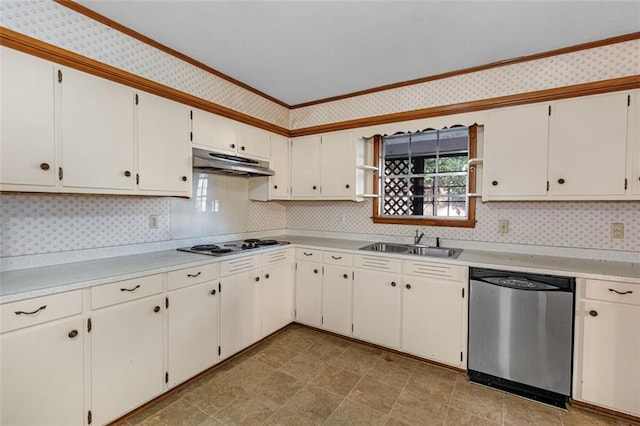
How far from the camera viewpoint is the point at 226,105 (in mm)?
2861

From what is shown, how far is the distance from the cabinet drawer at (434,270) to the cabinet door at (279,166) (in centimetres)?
168

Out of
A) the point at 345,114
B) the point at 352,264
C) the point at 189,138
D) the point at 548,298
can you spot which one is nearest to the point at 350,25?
the point at 345,114

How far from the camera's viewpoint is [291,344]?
2.86m

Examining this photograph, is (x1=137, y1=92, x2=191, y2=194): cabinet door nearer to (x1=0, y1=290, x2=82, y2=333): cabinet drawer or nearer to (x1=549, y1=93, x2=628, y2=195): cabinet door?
(x1=0, y1=290, x2=82, y2=333): cabinet drawer

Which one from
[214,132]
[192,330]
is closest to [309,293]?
[192,330]

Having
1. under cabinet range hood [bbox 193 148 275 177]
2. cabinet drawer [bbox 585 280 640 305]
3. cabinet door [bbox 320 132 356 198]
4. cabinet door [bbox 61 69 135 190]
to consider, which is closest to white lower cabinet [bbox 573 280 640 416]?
cabinet drawer [bbox 585 280 640 305]

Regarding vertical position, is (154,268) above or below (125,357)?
above

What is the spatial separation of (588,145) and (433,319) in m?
1.78

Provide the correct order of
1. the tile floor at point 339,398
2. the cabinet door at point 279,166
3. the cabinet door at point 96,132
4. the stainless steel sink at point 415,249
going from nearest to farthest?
the cabinet door at point 96,132, the tile floor at point 339,398, the stainless steel sink at point 415,249, the cabinet door at point 279,166

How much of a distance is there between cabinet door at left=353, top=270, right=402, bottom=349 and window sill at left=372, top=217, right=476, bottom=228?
0.75 meters

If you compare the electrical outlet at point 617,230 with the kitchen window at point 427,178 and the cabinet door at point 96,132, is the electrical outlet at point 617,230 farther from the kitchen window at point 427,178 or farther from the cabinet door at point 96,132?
the cabinet door at point 96,132

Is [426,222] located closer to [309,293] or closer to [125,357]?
[309,293]

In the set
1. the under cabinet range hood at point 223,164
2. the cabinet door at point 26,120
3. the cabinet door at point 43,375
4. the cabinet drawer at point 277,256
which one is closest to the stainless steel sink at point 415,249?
the cabinet drawer at point 277,256

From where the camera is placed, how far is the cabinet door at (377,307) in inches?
104
